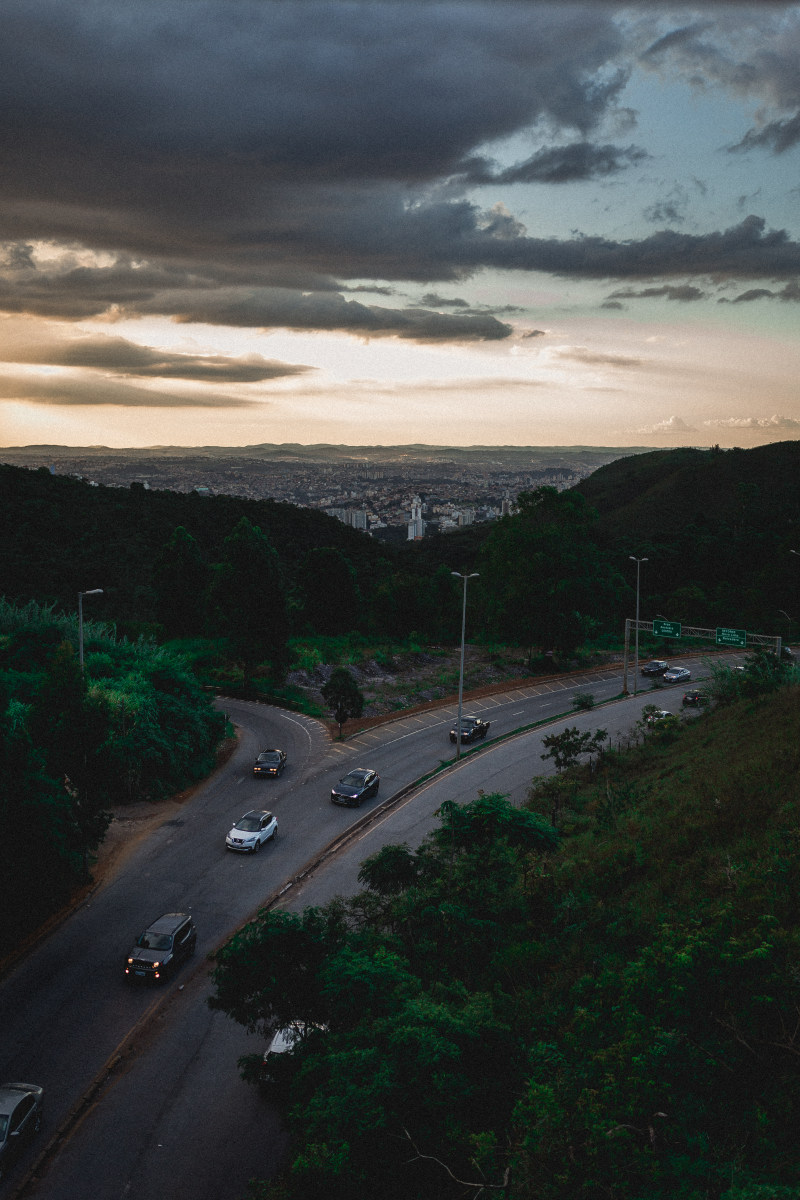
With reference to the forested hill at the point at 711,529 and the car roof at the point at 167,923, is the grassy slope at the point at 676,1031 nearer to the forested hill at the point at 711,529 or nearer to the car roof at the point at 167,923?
the car roof at the point at 167,923

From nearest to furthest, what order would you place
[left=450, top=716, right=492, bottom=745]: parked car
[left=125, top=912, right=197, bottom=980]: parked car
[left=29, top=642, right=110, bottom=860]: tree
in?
[left=125, top=912, right=197, bottom=980]: parked car
[left=29, top=642, right=110, bottom=860]: tree
[left=450, top=716, right=492, bottom=745]: parked car

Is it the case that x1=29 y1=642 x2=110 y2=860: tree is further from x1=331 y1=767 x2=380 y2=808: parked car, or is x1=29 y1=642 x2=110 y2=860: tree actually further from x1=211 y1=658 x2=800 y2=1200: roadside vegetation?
x1=211 y1=658 x2=800 y2=1200: roadside vegetation

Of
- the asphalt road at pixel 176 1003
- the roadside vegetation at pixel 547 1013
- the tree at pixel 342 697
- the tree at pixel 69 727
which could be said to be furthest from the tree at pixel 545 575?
the tree at pixel 69 727

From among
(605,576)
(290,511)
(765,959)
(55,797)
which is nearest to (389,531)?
(290,511)

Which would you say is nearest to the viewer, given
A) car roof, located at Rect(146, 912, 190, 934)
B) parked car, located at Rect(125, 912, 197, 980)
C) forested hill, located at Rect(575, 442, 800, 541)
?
parked car, located at Rect(125, 912, 197, 980)

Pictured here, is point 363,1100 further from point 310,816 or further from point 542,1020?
point 310,816

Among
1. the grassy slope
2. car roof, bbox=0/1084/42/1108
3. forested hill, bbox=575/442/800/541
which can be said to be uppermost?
forested hill, bbox=575/442/800/541

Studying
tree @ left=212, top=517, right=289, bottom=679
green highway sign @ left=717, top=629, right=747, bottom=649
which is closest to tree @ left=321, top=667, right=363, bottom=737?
tree @ left=212, top=517, right=289, bottom=679
